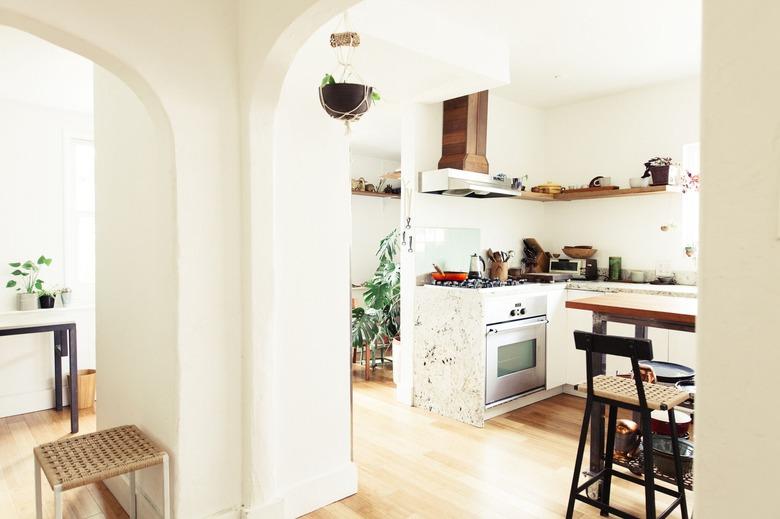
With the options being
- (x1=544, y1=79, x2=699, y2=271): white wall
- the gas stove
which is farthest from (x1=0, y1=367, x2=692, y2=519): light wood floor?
(x1=544, y1=79, x2=699, y2=271): white wall

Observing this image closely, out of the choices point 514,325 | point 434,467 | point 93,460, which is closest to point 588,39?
point 514,325

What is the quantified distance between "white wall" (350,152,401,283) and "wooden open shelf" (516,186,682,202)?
2.26 m

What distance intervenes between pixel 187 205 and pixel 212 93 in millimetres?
484

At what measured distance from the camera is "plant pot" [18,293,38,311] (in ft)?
13.3

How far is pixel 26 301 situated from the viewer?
4.07 metres

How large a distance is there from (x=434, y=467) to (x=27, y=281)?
3557 millimetres

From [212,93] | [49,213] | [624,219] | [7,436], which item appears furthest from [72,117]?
[624,219]

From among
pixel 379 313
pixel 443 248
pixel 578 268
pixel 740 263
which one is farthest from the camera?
pixel 379 313

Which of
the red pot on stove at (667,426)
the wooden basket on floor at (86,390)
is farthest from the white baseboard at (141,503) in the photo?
the red pot on stove at (667,426)

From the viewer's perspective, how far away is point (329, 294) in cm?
262

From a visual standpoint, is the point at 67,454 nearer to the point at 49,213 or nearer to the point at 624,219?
the point at 49,213

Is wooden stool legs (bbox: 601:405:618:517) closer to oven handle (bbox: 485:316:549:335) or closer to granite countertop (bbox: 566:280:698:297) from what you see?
oven handle (bbox: 485:316:549:335)

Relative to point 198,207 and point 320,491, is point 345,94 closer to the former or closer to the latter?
point 198,207

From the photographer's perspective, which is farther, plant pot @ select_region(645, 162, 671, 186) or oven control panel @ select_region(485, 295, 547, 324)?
plant pot @ select_region(645, 162, 671, 186)
